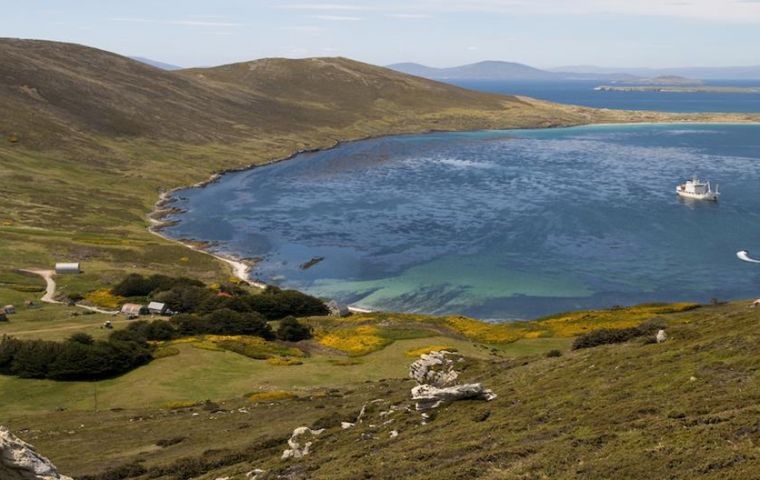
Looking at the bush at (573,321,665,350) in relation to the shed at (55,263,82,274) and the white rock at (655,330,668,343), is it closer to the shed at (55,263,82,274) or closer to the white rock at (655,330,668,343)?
the white rock at (655,330,668,343)

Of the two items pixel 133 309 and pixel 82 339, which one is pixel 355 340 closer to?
pixel 82 339

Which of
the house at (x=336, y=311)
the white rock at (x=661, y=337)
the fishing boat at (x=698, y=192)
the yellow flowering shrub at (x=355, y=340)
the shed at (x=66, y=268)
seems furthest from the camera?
the fishing boat at (x=698, y=192)

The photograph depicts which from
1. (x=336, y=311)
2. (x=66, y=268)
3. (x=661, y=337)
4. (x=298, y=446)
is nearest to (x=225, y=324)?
(x=336, y=311)

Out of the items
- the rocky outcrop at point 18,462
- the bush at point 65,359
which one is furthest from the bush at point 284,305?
the rocky outcrop at point 18,462

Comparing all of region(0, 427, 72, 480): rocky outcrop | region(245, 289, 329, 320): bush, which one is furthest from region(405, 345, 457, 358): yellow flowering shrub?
region(0, 427, 72, 480): rocky outcrop

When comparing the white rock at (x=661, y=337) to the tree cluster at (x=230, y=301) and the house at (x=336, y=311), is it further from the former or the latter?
the tree cluster at (x=230, y=301)
